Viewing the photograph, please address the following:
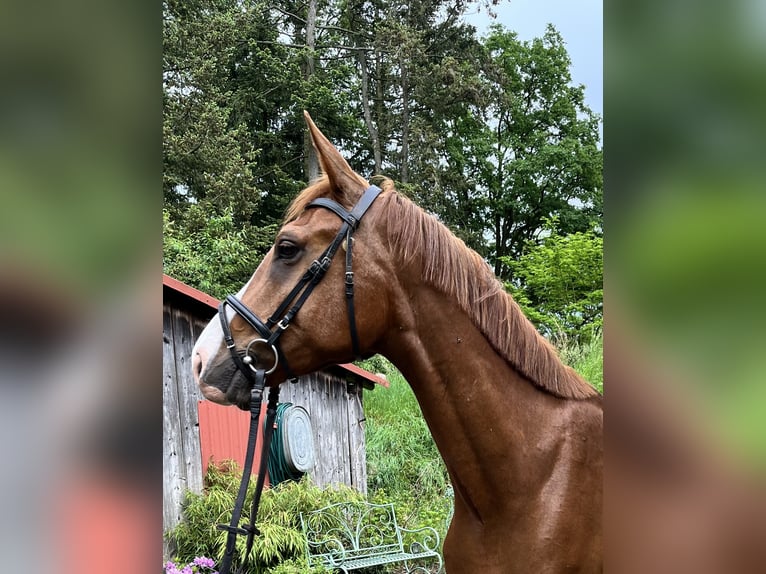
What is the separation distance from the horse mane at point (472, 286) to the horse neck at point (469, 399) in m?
0.03

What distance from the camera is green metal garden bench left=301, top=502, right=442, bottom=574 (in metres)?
4.98

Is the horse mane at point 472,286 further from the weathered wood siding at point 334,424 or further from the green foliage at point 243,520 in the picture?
the weathered wood siding at point 334,424

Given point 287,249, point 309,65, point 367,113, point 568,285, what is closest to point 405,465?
point 568,285

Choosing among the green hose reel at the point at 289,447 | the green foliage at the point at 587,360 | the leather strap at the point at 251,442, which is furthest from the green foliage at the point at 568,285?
the leather strap at the point at 251,442

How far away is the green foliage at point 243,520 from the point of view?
173 inches

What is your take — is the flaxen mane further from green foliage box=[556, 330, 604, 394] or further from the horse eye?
green foliage box=[556, 330, 604, 394]

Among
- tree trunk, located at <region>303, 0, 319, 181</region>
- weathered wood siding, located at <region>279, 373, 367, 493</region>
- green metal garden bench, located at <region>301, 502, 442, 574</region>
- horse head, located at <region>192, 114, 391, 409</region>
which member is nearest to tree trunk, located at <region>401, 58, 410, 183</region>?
tree trunk, located at <region>303, 0, 319, 181</region>

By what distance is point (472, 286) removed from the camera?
1.67 m
